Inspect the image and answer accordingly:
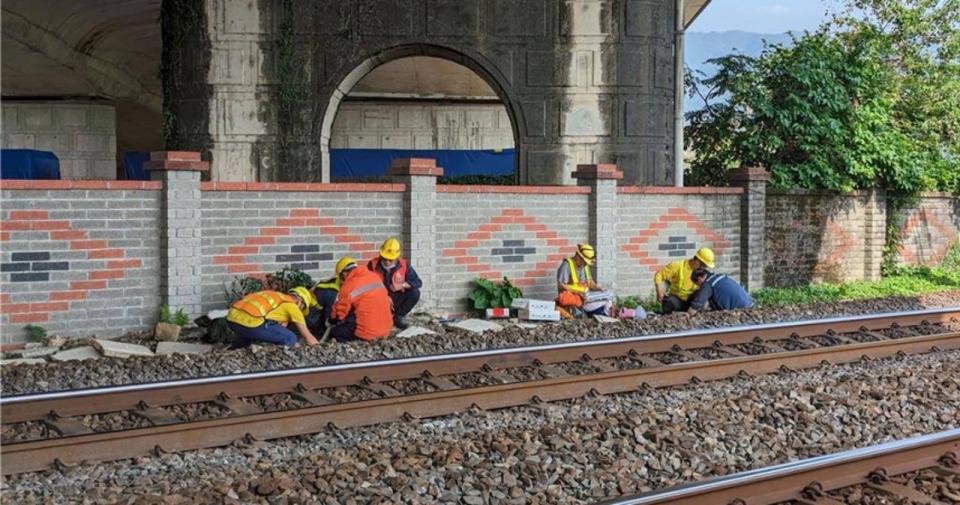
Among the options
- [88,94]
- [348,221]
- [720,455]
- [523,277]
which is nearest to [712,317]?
[523,277]

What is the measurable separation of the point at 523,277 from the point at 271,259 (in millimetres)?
3913

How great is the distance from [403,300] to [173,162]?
332 cm

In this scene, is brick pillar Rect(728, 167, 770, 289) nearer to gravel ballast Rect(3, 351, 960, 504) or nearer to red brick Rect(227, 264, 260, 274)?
red brick Rect(227, 264, 260, 274)

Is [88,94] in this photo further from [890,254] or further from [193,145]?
[890,254]

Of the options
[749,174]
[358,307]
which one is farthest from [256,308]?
[749,174]

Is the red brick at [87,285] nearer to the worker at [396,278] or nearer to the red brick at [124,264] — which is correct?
the red brick at [124,264]

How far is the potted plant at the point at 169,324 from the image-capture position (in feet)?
41.1

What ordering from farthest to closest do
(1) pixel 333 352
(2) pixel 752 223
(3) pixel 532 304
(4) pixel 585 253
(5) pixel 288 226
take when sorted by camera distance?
(2) pixel 752 223
(4) pixel 585 253
(3) pixel 532 304
(5) pixel 288 226
(1) pixel 333 352

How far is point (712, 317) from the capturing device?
1363cm

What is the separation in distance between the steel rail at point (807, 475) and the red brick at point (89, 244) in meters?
9.04

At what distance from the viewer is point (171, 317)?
13.0 meters

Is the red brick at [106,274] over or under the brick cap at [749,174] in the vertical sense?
under

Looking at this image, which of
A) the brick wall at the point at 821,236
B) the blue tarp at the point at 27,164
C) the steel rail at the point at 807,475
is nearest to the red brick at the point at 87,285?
the steel rail at the point at 807,475

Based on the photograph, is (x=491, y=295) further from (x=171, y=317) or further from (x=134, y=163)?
(x=134, y=163)
